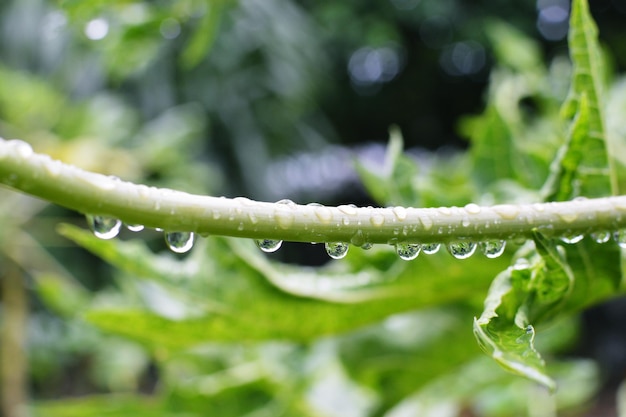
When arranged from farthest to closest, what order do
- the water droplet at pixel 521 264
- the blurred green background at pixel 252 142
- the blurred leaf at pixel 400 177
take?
the blurred green background at pixel 252 142
the blurred leaf at pixel 400 177
the water droplet at pixel 521 264

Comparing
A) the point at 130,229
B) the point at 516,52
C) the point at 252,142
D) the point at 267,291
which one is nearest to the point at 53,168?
the point at 130,229

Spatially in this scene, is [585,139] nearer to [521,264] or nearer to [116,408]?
[521,264]

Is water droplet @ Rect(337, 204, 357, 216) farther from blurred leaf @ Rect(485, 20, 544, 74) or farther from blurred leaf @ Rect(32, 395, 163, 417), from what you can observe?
blurred leaf @ Rect(485, 20, 544, 74)

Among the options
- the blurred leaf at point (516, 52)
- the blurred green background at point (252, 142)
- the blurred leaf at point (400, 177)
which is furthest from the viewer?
the blurred leaf at point (516, 52)

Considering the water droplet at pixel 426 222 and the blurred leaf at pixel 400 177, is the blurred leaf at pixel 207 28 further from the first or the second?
the water droplet at pixel 426 222

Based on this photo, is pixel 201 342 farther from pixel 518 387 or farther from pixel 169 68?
pixel 169 68

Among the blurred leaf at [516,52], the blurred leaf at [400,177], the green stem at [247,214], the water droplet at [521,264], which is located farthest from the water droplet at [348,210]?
the blurred leaf at [516,52]

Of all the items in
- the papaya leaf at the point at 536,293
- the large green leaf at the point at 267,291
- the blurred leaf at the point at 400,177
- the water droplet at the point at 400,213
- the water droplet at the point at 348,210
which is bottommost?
the large green leaf at the point at 267,291

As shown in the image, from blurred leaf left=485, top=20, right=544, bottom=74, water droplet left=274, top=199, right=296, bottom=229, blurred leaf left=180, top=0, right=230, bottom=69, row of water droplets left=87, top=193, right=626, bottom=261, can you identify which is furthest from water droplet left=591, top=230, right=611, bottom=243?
blurred leaf left=485, top=20, right=544, bottom=74
